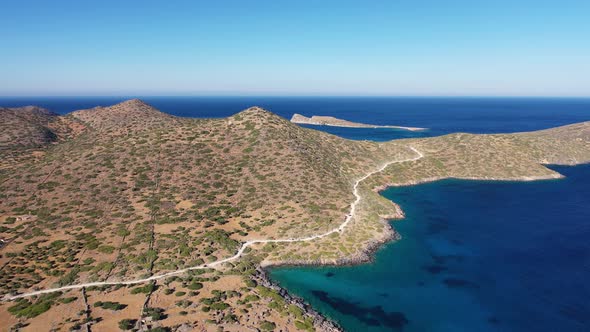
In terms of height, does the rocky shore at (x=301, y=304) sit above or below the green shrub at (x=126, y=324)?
below

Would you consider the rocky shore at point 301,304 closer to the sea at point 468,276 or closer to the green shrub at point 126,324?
the sea at point 468,276

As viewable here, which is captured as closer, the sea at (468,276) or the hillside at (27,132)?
the sea at (468,276)

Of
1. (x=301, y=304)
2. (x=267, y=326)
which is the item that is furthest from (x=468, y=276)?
(x=267, y=326)

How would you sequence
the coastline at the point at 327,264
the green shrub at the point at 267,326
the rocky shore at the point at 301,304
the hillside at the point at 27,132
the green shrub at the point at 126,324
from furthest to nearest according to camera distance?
the hillside at the point at 27,132, the coastline at the point at 327,264, the rocky shore at the point at 301,304, the green shrub at the point at 267,326, the green shrub at the point at 126,324

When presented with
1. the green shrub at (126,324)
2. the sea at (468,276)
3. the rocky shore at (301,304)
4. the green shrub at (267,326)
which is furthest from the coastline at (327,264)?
the green shrub at (126,324)

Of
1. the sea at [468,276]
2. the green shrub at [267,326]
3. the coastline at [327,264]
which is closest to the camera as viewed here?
the green shrub at [267,326]

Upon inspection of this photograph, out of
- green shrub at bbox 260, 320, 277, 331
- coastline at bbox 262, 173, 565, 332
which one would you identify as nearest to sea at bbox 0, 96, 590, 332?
coastline at bbox 262, 173, 565, 332

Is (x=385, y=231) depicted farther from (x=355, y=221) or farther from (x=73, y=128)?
(x=73, y=128)

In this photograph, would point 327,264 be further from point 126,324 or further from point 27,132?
point 27,132

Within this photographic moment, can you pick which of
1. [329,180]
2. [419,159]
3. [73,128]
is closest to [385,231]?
[329,180]
